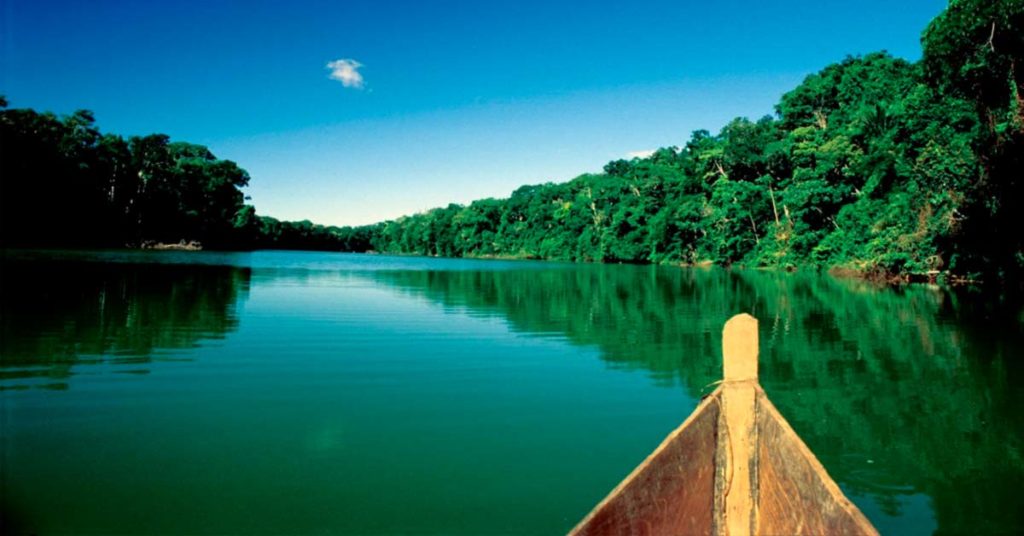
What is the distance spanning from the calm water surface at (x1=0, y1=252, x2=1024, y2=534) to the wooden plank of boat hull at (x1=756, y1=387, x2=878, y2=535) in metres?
1.49

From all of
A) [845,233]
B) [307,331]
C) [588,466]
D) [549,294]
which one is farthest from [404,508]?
[845,233]

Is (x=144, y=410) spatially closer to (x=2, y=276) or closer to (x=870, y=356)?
(x=870, y=356)

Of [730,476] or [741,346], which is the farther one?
[730,476]

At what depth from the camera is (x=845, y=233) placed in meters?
35.5

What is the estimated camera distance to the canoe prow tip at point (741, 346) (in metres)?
2.42

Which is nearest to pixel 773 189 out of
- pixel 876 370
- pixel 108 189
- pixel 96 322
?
pixel 876 370

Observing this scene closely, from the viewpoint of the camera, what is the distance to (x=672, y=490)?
2418 mm

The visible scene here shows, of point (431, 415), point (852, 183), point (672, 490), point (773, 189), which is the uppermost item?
point (773, 189)

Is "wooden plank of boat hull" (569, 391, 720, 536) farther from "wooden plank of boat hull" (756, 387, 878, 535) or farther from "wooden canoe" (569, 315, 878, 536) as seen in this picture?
"wooden plank of boat hull" (756, 387, 878, 535)

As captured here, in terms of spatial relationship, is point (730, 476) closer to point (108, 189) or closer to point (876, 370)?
point (876, 370)

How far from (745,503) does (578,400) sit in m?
3.96

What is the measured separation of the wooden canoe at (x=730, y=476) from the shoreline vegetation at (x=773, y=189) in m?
18.6

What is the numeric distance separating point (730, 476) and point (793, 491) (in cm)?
31

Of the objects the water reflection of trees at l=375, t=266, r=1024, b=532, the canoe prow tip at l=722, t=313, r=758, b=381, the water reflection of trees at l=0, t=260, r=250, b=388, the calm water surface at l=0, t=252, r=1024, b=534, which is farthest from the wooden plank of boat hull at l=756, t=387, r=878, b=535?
the water reflection of trees at l=0, t=260, r=250, b=388
